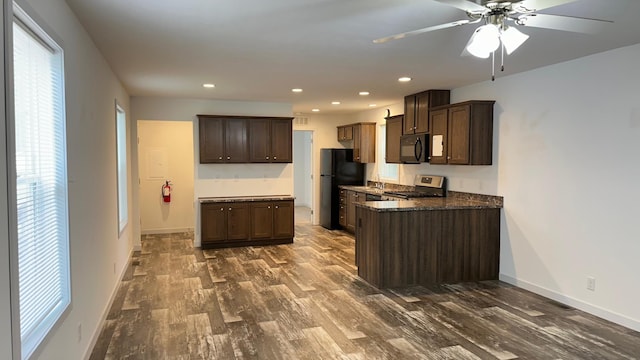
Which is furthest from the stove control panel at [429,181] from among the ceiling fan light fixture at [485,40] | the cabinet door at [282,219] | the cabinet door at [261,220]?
the ceiling fan light fixture at [485,40]

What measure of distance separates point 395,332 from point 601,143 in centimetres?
271

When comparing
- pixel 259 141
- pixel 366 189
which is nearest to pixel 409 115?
pixel 366 189

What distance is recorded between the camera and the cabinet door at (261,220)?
7230 mm

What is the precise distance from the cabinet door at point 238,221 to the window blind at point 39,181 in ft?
14.5

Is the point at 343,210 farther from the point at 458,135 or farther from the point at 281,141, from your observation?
the point at 458,135

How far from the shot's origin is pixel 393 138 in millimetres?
7266

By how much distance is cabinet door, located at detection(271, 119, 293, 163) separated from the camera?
7523 millimetres

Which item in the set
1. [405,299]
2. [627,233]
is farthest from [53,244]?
[627,233]

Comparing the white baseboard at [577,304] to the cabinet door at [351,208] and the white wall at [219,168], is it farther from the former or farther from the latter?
the white wall at [219,168]

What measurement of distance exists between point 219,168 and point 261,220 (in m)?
1.18

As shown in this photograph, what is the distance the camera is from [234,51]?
3.97 m

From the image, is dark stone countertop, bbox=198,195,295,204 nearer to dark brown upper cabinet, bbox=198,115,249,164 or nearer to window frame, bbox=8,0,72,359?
dark brown upper cabinet, bbox=198,115,249,164

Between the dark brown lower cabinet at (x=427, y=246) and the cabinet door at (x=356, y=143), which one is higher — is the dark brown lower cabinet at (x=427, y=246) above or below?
below

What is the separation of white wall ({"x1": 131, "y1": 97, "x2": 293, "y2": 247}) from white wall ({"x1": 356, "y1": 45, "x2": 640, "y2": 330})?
11.9 ft
